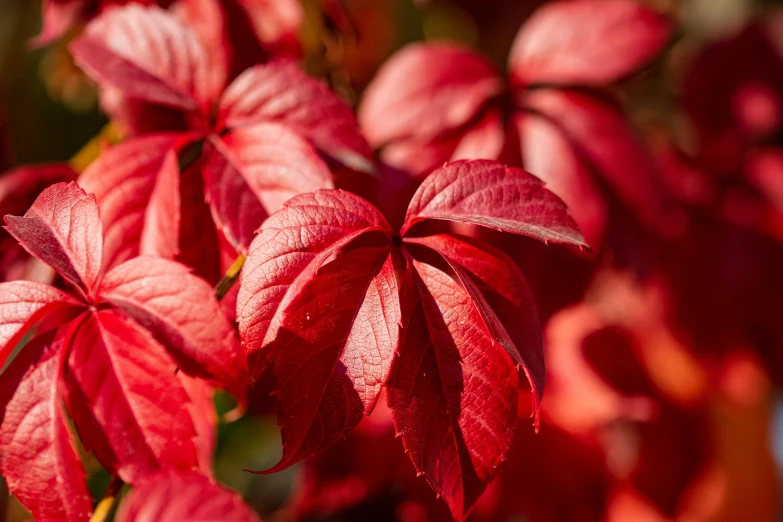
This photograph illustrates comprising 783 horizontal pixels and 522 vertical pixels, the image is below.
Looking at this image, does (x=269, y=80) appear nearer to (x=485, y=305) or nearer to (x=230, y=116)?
(x=230, y=116)

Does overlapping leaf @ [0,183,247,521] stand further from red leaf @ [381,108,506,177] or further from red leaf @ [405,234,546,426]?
red leaf @ [381,108,506,177]

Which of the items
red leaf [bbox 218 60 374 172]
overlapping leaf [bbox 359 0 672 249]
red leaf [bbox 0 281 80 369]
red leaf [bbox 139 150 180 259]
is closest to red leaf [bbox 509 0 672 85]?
overlapping leaf [bbox 359 0 672 249]

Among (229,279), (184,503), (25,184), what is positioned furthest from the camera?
(25,184)

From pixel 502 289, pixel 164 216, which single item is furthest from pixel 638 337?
pixel 164 216

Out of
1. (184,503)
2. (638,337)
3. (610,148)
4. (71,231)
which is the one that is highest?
(71,231)

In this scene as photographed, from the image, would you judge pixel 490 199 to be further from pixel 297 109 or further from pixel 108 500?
pixel 108 500

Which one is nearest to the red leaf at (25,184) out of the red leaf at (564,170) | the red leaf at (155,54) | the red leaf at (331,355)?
the red leaf at (155,54)

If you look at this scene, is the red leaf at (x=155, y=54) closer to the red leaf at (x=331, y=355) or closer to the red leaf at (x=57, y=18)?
the red leaf at (x=57, y=18)

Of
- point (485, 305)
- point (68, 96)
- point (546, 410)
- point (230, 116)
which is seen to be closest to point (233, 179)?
point (230, 116)
